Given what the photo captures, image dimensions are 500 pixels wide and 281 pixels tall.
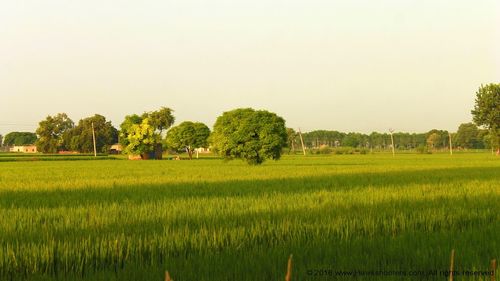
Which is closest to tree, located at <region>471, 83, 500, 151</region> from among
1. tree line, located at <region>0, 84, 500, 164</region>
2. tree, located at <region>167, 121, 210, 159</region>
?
tree line, located at <region>0, 84, 500, 164</region>

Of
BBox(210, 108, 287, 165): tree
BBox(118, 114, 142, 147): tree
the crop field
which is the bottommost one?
the crop field

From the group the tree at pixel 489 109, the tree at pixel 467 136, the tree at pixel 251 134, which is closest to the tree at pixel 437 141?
the tree at pixel 467 136

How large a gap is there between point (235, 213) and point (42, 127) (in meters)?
130

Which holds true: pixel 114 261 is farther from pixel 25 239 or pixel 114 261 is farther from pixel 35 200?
pixel 35 200

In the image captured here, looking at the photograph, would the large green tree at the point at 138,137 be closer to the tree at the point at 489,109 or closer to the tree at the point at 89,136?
the tree at the point at 89,136

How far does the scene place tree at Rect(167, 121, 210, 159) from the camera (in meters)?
94.5

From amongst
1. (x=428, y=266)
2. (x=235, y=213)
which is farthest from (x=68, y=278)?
(x=235, y=213)

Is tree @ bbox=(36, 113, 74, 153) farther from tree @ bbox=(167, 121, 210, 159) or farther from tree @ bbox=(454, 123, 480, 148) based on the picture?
tree @ bbox=(454, 123, 480, 148)

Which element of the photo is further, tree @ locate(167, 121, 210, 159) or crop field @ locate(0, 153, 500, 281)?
tree @ locate(167, 121, 210, 159)

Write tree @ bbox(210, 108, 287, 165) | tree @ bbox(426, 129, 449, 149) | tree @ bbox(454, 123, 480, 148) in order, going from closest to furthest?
tree @ bbox(210, 108, 287, 165), tree @ bbox(454, 123, 480, 148), tree @ bbox(426, 129, 449, 149)

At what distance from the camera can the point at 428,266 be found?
16.2 ft

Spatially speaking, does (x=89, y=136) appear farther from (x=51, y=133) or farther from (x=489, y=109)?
(x=489, y=109)

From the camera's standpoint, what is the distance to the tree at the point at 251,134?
139 feet

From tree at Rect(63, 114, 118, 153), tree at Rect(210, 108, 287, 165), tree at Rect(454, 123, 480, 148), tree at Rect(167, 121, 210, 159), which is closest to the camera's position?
tree at Rect(210, 108, 287, 165)
